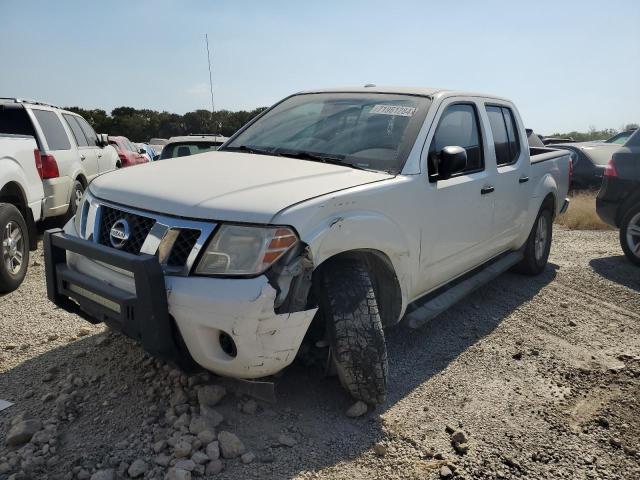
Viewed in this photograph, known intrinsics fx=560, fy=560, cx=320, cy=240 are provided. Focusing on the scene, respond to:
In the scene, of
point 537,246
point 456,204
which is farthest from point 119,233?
point 537,246

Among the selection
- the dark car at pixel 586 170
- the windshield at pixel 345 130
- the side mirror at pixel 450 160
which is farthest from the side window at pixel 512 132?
the dark car at pixel 586 170

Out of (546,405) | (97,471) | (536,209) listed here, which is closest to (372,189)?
(546,405)

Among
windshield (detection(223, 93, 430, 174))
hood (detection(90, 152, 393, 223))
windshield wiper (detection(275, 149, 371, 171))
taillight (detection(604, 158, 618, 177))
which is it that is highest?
windshield (detection(223, 93, 430, 174))

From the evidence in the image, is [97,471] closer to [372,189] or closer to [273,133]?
[372,189]

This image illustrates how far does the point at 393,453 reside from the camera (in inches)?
108

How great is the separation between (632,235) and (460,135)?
369cm

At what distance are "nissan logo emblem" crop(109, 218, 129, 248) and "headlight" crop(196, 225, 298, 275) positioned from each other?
52 cm

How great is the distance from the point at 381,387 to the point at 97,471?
1427 mm

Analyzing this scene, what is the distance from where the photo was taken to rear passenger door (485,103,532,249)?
459cm

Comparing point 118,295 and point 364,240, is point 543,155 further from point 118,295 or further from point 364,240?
point 118,295

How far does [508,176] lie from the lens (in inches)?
185

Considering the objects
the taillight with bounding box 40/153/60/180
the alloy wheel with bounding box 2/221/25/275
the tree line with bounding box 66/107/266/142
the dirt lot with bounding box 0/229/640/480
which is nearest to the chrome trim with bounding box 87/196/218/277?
the dirt lot with bounding box 0/229/640/480

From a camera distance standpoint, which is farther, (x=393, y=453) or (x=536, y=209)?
(x=536, y=209)

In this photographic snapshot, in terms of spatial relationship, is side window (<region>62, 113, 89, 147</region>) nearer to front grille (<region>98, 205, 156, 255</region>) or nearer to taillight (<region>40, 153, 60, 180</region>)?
taillight (<region>40, 153, 60, 180</region>)
